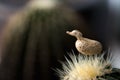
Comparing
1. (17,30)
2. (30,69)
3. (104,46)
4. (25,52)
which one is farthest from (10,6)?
(104,46)

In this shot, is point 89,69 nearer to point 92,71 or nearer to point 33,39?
point 92,71

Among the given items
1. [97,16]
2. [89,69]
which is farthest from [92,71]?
[97,16]

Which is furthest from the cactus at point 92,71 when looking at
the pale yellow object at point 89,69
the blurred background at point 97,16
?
the blurred background at point 97,16

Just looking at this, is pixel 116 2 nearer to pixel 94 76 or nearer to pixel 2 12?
pixel 94 76

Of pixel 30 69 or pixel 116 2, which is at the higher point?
pixel 116 2

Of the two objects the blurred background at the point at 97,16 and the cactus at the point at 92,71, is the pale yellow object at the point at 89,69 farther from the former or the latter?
the blurred background at the point at 97,16

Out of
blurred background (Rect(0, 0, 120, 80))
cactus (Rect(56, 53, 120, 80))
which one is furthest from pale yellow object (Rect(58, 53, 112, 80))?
blurred background (Rect(0, 0, 120, 80))

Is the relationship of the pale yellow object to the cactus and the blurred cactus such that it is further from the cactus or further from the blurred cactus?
the blurred cactus
